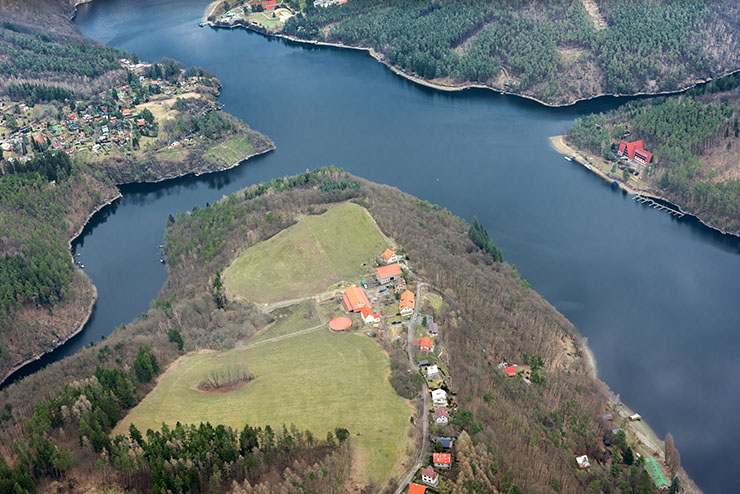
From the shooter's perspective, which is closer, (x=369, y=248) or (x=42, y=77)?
(x=369, y=248)

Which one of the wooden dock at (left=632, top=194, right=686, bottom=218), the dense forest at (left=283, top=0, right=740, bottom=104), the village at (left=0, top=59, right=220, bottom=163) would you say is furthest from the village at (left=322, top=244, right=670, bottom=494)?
the dense forest at (left=283, top=0, right=740, bottom=104)

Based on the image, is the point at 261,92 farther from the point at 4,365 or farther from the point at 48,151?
the point at 4,365

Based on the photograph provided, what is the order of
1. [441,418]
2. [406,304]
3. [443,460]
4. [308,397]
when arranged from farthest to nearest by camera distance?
1. [406,304]
2. [308,397]
3. [441,418]
4. [443,460]

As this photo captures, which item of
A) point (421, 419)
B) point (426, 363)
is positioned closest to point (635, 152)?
point (426, 363)

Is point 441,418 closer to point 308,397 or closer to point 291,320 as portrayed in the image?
point 308,397

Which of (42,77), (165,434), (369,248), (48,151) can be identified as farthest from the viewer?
(42,77)

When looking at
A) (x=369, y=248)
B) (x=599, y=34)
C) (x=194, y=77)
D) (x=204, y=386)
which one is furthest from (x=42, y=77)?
(x=599, y=34)

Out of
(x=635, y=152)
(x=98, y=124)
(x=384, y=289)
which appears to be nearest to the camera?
(x=384, y=289)
